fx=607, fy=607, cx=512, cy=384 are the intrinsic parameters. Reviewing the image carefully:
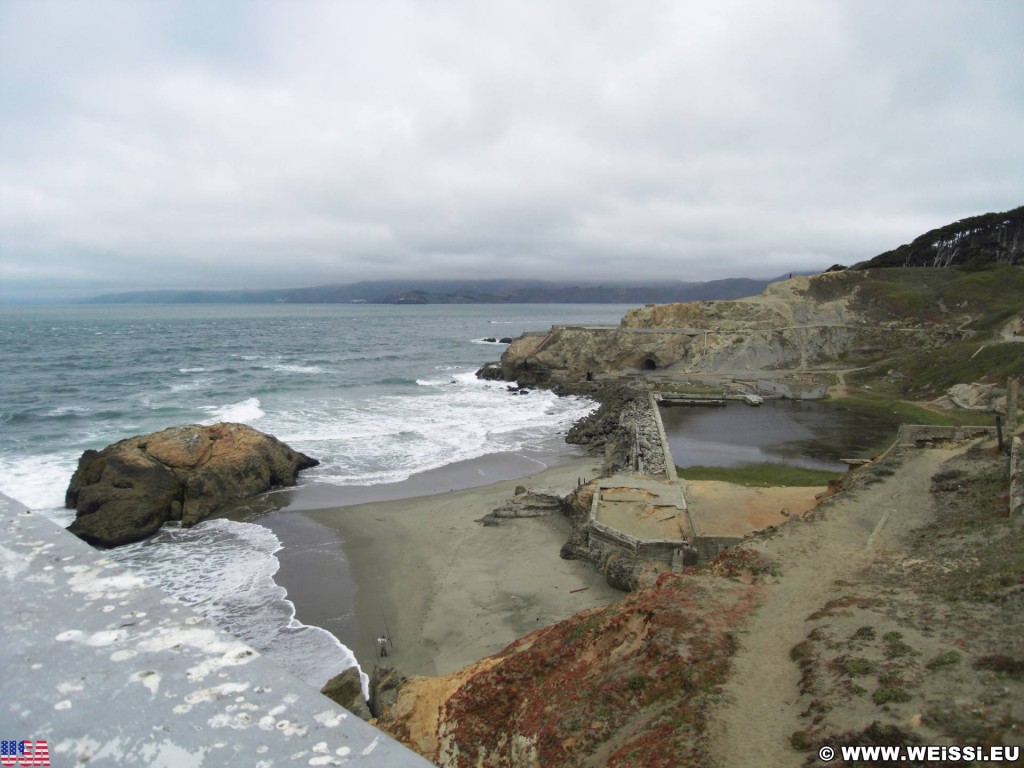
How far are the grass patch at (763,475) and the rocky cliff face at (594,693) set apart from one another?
12.9 meters

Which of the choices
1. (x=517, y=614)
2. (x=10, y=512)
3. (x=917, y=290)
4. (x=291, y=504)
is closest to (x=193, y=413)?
(x=291, y=504)

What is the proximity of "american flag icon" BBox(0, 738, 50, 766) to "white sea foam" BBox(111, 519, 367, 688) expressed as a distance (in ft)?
35.0

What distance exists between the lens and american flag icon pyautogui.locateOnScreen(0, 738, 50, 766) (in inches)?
81.7

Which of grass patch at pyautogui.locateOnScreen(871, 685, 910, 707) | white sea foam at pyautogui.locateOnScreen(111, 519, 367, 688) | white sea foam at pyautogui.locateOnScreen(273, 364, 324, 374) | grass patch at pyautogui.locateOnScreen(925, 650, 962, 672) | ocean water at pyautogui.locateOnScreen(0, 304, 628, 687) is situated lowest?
white sea foam at pyautogui.locateOnScreen(111, 519, 367, 688)

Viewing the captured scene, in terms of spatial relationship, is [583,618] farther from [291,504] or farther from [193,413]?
[193,413]

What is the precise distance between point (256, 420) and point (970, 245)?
8424 cm

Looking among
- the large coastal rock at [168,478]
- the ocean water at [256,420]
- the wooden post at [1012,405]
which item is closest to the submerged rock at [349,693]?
the ocean water at [256,420]

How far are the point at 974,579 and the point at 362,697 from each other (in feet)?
33.3

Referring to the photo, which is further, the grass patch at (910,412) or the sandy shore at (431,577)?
the grass patch at (910,412)

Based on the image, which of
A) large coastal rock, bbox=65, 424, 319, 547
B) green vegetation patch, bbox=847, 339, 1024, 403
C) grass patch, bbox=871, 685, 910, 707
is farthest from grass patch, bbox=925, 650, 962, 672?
green vegetation patch, bbox=847, 339, 1024, 403

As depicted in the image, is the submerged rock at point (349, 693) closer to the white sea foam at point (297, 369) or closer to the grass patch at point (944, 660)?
the grass patch at point (944, 660)

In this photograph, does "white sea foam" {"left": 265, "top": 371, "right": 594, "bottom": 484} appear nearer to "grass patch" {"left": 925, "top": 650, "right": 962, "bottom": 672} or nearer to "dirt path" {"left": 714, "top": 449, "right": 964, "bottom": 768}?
"dirt path" {"left": 714, "top": 449, "right": 964, "bottom": 768}

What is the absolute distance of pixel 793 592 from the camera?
10.4 metres

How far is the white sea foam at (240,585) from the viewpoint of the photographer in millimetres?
12977
